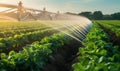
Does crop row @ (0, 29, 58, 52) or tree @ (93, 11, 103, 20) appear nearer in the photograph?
crop row @ (0, 29, 58, 52)

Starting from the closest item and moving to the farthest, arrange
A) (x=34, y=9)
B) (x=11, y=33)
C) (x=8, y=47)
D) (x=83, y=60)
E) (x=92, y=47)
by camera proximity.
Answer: (x=83, y=60) < (x=92, y=47) < (x=8, y=47) < (x=34, y=9) < (x=11, y=33)

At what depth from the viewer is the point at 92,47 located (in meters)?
9.09

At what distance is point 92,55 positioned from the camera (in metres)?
7.25

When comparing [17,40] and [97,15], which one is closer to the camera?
[17,40]

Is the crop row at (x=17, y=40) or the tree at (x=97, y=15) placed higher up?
the crop row at (x=17, y=40)

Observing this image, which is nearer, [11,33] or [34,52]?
[34,52]

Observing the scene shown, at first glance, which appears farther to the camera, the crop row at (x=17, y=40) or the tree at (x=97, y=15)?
the tree at (x=97, y=15)

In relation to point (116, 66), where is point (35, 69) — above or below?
below

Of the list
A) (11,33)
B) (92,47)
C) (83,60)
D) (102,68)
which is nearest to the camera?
(102,68)

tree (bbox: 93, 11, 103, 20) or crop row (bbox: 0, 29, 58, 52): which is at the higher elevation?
crop row (bbox: 0, 29, 58, 52)

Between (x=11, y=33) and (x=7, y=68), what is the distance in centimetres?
1011

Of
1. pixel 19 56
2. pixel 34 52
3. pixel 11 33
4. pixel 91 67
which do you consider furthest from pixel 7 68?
pixel 11 33

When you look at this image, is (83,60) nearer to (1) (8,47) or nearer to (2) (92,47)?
(2) (92,47)

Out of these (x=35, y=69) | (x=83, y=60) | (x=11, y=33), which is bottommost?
(x=11, y=33)
